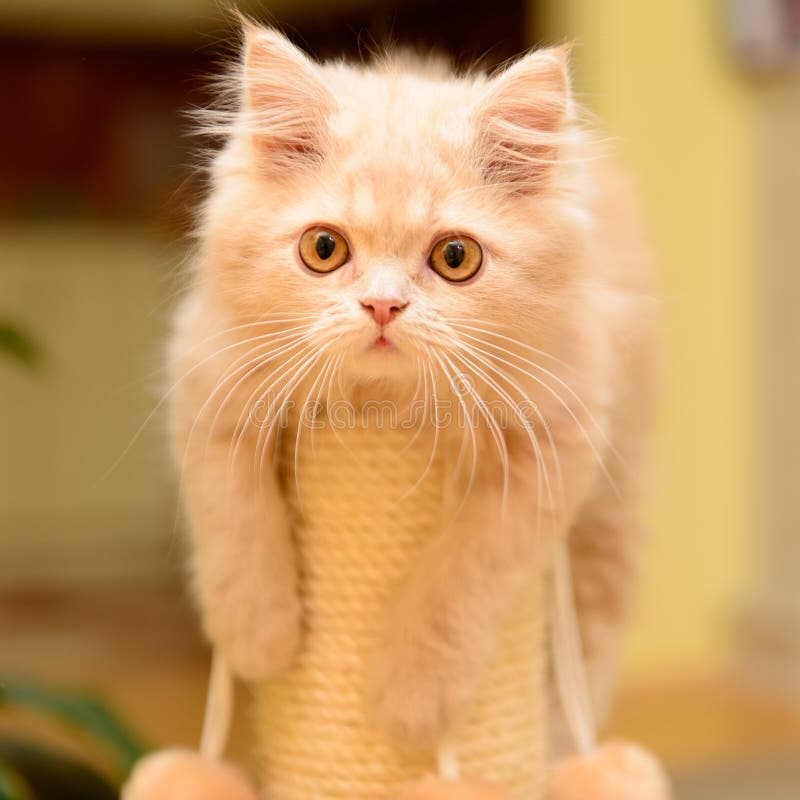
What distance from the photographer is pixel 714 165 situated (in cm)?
246

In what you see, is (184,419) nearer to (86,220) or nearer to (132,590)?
(132,590)

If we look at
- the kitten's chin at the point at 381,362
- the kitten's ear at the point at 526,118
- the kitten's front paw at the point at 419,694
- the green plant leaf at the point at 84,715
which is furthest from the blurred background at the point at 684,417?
the kitten's front paw at the point at 419,694

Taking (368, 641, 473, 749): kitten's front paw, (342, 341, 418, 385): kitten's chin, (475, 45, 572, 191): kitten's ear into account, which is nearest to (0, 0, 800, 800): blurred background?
(475, 45, 572, 191): kitten's ear

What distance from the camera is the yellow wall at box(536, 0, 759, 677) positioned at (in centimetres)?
241

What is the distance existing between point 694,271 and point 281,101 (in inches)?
68.8

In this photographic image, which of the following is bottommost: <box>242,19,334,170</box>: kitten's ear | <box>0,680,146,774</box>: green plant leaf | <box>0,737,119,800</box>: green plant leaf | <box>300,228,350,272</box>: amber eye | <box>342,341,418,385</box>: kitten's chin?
<box>0,737,119,800</box>: green plant leaf

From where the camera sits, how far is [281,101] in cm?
89

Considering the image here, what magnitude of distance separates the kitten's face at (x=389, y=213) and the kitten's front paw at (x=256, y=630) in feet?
0.68

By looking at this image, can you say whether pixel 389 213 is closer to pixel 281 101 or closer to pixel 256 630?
pixel 281 101

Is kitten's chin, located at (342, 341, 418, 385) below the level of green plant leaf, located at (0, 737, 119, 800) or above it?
above

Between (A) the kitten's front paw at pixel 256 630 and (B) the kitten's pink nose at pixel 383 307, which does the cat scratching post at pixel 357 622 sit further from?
(B) the kitten's pink nose at pixel 383 307

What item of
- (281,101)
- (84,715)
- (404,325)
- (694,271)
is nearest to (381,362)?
(404,325)

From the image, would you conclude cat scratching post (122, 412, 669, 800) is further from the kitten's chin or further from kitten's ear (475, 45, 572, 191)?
kitten's ear (475, 45, 572, 191)

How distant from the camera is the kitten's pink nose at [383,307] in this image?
0.79 meters
